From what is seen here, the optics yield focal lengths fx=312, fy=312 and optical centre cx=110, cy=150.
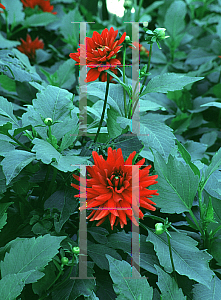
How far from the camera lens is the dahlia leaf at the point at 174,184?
1.62 ft

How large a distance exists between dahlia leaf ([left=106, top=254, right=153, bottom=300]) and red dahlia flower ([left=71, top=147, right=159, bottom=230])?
3.0 inches

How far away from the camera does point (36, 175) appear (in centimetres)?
52

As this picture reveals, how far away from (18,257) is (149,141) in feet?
0.84

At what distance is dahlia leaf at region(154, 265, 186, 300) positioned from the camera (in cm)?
43

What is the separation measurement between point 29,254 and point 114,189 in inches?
6.1

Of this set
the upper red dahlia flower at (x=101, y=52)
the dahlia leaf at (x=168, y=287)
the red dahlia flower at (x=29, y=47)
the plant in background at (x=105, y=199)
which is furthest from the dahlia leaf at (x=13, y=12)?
the dahlia leaf at (x=168, y=287)

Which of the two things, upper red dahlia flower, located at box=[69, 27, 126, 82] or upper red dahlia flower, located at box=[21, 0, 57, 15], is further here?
upper red dahlia flower, located at box=[21, 0, 57, 15]

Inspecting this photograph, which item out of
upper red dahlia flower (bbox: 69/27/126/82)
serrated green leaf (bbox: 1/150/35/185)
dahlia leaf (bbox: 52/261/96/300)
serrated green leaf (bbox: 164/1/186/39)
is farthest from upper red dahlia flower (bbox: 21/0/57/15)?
dahlia leaf (bbox: 52/261/96/300)

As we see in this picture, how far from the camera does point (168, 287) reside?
0.44 metres

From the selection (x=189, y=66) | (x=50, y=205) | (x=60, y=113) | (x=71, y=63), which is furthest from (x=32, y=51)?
(x=50, y=205)

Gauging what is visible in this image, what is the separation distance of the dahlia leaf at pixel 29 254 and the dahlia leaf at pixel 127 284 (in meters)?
0.09

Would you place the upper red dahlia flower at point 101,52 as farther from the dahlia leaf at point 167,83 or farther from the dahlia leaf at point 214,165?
the dahlia leaf at point 214,165

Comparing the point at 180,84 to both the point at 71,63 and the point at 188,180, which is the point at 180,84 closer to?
the point at 188,180

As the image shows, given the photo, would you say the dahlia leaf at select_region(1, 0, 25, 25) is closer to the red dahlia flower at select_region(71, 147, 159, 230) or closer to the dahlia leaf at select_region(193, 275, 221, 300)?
the red dahlia flower at select_region(71, 147, 159, 230)
